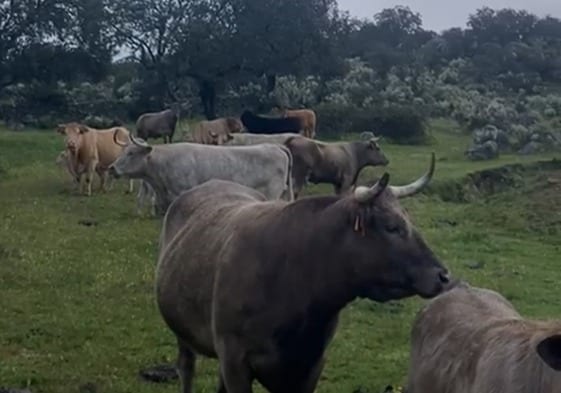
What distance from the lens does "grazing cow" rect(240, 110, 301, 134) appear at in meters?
34.5

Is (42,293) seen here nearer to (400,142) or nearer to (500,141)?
(500,141)

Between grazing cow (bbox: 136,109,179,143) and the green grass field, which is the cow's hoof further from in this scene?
grazing cow (bbox: 136,109,179,143)

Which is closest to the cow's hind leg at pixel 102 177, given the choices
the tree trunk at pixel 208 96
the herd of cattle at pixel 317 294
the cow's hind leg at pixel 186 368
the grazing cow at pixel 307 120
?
A: the grazing cow at pixel 307 120

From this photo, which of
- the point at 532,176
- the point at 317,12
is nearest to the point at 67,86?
the point at 317,12

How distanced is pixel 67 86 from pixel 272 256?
131 feet

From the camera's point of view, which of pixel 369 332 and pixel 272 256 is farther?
pixel 369 332

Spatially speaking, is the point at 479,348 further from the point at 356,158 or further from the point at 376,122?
the point at 376,122

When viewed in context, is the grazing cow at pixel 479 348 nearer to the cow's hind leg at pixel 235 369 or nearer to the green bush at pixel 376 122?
the cow's hind leg at pixel 235 369

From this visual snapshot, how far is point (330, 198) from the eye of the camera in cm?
715

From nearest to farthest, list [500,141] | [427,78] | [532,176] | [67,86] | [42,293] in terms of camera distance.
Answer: [42,293] → [532,176] → [500,141] → [67,86] → [427,78]

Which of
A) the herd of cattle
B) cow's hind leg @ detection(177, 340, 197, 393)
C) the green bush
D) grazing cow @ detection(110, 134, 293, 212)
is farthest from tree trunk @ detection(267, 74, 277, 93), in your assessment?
the herd of cattle

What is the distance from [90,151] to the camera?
24.2m

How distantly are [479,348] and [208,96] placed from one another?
41.5 metres

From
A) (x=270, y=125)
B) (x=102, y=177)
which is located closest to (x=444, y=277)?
(x=102, y=177)
